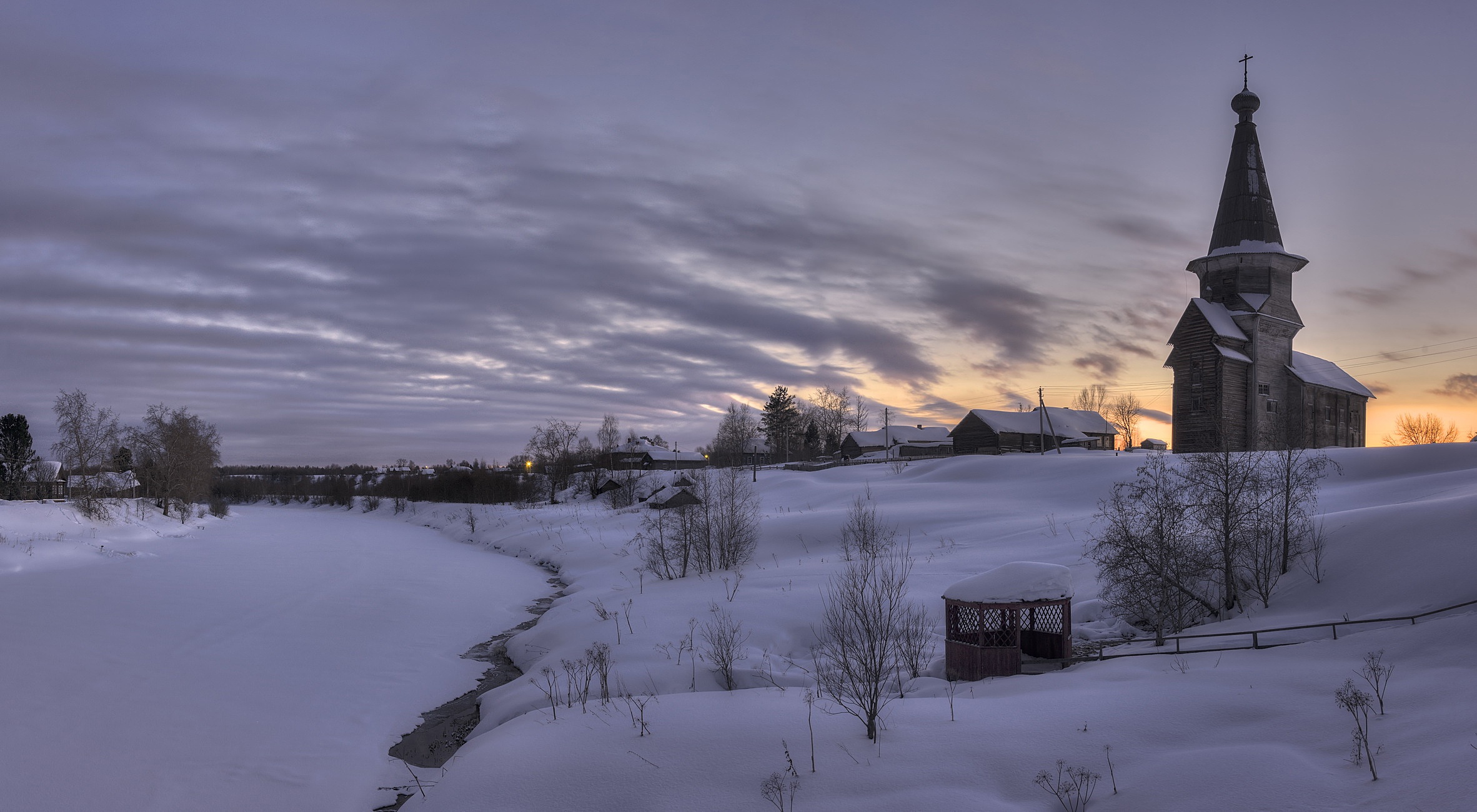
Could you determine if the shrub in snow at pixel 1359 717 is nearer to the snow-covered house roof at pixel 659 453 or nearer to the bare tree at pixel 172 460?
the bare tree at pixel 172 460

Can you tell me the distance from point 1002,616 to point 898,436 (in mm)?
82817

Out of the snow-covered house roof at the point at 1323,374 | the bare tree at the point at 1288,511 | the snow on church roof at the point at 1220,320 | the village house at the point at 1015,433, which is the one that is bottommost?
the bare tree at the point at 1288,511

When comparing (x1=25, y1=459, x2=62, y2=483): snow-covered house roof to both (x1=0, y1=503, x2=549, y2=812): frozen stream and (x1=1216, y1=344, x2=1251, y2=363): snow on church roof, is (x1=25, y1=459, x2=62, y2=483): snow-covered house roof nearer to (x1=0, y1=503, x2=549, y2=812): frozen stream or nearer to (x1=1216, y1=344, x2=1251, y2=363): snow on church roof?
(x1=0, y1=503, x2=549, y2=812): frozen stream

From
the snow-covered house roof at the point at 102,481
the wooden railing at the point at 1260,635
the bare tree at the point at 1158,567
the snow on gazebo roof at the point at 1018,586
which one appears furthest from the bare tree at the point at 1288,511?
the snow-covered house roof at the point at 102,481

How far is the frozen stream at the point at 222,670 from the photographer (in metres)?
10.5

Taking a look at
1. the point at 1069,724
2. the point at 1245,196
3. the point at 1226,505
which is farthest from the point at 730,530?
the point at 1245,196

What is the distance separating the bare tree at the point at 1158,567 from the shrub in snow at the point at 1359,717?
5134 millimetres

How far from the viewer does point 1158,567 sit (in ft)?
44.8

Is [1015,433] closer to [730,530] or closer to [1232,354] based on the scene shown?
[1232,354]

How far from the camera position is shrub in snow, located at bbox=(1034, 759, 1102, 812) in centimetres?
688

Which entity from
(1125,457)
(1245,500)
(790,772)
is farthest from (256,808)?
(1125,457)

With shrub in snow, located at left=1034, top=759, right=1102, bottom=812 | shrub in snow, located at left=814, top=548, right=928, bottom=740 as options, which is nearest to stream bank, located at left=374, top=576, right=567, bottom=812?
shrub in snow, located at left=814, top=548, right=928, bottom=740

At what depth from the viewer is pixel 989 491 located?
1435 inches

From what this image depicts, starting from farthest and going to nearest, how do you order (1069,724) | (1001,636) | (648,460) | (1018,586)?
(648,460) < (1001,636) < (1018,586) < (1069,724)
